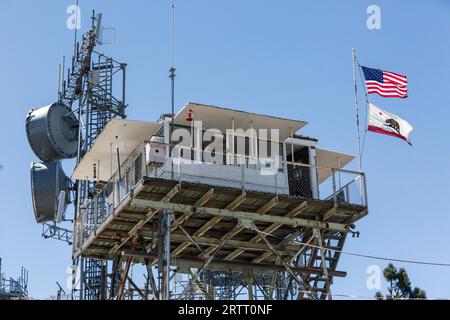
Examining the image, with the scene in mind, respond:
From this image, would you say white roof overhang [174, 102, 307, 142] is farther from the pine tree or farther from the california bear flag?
the pine tree

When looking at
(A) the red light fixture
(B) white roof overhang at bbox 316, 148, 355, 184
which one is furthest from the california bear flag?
(A) the red light fixture

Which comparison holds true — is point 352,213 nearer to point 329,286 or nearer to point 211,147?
point 329,286

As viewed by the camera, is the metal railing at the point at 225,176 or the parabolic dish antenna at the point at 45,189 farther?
the parabolic dish antenna at the point at 45,189

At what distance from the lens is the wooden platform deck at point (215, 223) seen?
3438 cm

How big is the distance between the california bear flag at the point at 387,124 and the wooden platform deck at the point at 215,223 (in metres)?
3.09

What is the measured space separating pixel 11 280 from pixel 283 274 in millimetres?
26763

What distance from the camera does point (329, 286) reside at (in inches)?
1462

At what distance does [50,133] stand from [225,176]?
21.1 metres

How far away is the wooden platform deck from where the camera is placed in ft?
113

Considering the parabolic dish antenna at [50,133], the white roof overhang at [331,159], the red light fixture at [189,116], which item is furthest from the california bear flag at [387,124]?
the parabolic dish antenna at [50,133]

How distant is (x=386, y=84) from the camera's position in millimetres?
38188

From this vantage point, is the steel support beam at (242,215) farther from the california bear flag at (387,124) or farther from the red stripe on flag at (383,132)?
the california bear flag at (387,124)

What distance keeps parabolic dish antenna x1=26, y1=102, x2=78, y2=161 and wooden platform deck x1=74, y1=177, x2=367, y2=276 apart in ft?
47.7

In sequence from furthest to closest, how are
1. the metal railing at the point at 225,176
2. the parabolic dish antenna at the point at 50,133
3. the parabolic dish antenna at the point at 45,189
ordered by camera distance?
the parabolic dish antenna at the point at 50,133 < the parabolic dish antenna at the point at 45,189 < the metal railing at the point at 225,176
